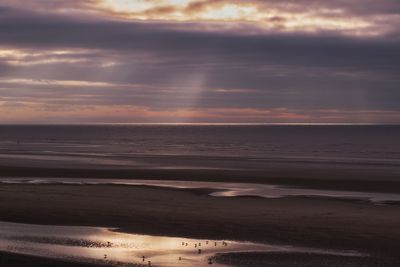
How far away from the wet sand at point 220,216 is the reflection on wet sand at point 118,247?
3.06 ft

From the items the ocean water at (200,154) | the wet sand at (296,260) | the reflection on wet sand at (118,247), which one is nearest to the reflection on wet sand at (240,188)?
the reflection on wet sand at (118,247)

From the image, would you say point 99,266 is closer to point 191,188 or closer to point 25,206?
point 25,206

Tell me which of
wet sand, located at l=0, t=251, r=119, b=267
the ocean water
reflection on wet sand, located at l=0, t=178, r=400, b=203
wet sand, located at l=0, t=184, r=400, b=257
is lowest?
wet sand, located at l=0, t=251, r=119, b=267

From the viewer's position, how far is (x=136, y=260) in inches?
642

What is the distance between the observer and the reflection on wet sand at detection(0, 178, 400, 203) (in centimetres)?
3082

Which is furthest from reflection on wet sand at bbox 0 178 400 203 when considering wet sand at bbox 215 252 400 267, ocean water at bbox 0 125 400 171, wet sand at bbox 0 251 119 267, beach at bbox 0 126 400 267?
wet sand at bbox 0 251 119 267

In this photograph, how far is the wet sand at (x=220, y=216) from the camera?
64.6ft

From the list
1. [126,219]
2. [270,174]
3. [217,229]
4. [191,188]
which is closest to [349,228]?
[217,229]

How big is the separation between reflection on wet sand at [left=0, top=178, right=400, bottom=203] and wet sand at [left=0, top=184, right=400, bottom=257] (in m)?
1.76

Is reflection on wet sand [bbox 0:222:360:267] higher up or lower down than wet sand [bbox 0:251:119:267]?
higher up

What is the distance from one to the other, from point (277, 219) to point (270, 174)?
20242mm

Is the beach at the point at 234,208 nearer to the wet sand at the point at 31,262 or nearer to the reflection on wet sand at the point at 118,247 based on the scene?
the wet sand at the point at 31,262

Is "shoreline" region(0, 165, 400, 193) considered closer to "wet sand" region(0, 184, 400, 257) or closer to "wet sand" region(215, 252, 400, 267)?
"wet sand" region(0, 184, 400, 257)

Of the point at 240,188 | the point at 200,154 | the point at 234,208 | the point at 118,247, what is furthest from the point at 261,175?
the point at 200,154
